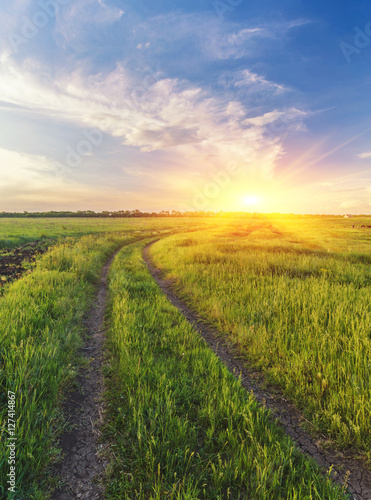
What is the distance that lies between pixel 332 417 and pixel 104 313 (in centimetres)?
721

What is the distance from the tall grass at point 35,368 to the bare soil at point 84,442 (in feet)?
0.63

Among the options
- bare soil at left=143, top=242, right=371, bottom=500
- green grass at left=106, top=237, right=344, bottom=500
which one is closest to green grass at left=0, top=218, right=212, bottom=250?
green grass at left=106, top=237, right=344, bottom=500

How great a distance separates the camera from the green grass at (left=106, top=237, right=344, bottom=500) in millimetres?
2547

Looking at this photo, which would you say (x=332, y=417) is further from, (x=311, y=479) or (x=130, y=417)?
(x=130, y=417)

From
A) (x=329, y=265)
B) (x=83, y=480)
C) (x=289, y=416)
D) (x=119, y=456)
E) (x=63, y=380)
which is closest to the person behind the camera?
(x=83, y=480)

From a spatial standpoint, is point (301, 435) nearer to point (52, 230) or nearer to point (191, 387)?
point (191, 387)

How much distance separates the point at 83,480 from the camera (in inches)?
105

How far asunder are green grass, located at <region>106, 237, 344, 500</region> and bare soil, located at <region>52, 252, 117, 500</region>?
20 cm

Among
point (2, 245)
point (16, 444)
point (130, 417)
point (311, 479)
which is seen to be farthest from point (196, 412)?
point (2, 245)

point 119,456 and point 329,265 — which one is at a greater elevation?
point 329,265

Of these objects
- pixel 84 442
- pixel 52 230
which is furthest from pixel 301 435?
pixel 52 230

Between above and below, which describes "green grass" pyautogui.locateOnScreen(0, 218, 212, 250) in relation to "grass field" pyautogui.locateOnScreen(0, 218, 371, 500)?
above

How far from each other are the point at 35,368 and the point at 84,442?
1624 millimetres

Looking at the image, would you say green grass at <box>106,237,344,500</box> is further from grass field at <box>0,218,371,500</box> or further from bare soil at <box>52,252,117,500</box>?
bare soil at <box>52,252,117,500</box>
